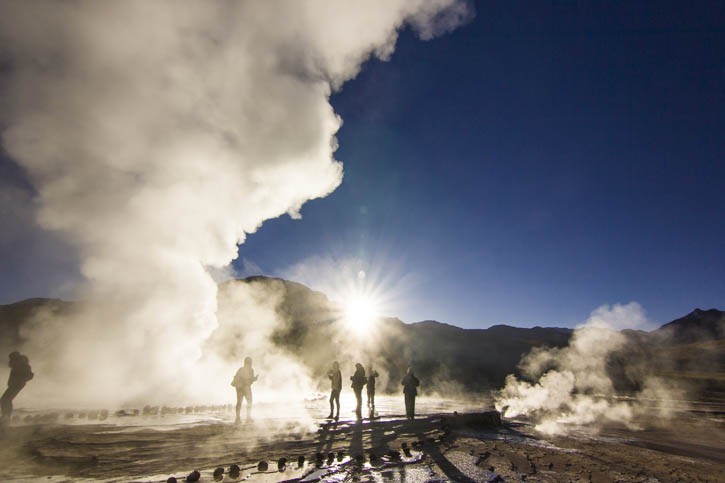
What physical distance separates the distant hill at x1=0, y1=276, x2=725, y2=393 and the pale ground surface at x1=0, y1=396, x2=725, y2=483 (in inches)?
Result: 1104

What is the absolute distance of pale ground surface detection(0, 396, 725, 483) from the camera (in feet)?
20.4

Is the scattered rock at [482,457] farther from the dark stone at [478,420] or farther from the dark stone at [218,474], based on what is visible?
the dark stone at [478,420]

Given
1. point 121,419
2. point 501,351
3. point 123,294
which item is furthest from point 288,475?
point 501,351

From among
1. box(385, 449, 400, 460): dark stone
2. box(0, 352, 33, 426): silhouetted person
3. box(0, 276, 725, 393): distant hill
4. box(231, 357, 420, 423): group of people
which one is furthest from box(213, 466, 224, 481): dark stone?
box(0, 276, 725, 393): distant hill

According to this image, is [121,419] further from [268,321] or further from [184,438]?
[268,321]

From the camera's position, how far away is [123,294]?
69.8 ft

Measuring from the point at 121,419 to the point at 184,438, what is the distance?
4672 millimetres

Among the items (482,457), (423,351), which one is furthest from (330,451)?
(423,351)

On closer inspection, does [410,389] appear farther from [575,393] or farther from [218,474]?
[575,393]

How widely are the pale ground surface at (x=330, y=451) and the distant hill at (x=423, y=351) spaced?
28.0 metres

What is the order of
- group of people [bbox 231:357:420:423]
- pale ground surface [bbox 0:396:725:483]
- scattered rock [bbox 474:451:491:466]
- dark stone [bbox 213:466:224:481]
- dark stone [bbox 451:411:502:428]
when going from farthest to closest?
dark stone [bbox 451:411:502:428], group of people [bbox 231:357:420:423], scattered rock [bbox 474:451:491:466], pale ground surface [bbox 0:396:725:483], dark stone [bbox 213:466:224:481]

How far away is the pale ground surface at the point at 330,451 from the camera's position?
621 centimetres

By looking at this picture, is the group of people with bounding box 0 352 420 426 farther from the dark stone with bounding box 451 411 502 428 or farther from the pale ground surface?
the dark stone with bounding box 451 411 502 428

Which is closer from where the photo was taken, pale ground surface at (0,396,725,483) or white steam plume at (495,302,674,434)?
pale ground surface at (0,396,725,483)
